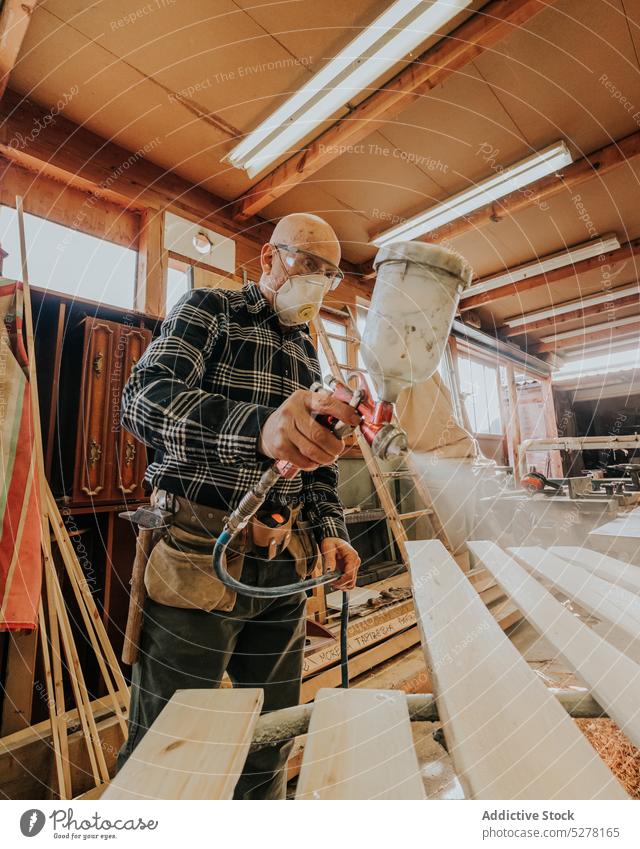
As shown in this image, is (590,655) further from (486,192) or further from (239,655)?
(486,192)

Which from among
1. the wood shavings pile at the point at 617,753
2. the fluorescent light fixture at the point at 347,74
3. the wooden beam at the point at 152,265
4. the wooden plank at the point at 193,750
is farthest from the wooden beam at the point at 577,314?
the wooden plank at the point at 193,750

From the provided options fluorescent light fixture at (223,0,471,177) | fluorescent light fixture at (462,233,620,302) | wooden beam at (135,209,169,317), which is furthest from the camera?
fluorescent light fixture at (462,233,620,302)

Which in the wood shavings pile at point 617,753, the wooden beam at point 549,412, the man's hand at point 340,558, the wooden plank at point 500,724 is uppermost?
the wooden beam at point 549,412

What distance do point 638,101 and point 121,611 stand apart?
13.8ft

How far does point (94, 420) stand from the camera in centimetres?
180

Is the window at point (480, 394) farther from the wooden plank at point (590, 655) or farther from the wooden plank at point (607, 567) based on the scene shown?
the wooden plank at point (590, 655)

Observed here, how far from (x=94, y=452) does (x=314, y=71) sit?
2.29m

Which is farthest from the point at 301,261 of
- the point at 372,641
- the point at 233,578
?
the point at 372,641

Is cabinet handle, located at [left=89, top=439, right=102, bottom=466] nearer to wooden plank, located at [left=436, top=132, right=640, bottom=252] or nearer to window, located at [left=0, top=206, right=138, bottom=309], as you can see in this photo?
window, located at [left=0, top=206, right=138, bottom=309]

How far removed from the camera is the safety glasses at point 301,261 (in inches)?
40.4

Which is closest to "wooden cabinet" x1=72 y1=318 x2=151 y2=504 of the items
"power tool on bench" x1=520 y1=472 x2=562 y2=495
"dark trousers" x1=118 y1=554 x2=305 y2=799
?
"dark trousers" x1=118 y1=554 x2=305 y2=799

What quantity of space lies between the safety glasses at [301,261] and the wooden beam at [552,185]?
9.87ft

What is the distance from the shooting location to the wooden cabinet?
1.76m

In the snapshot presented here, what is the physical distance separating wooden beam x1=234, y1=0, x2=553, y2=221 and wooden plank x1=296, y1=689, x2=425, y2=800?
2.68 m
